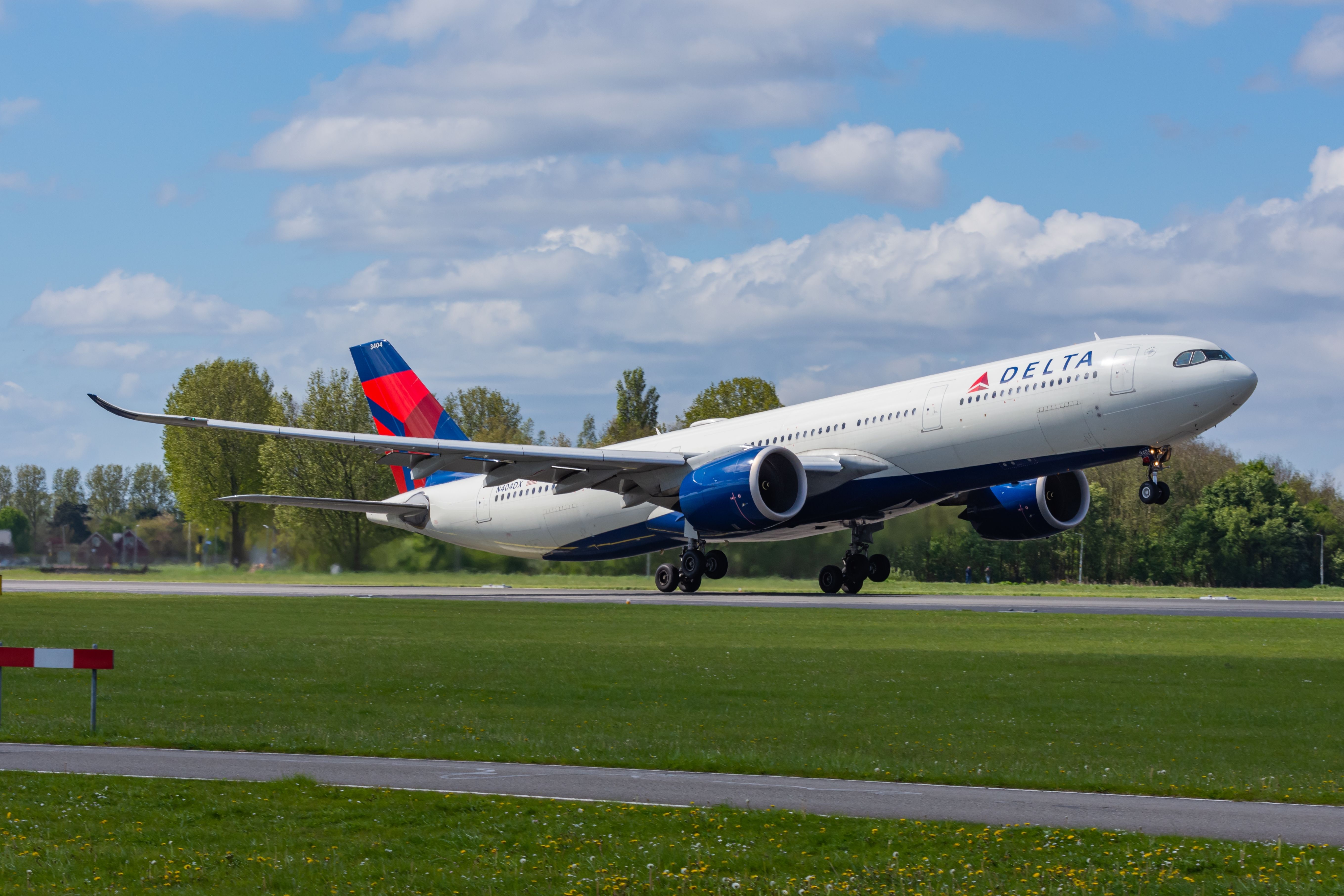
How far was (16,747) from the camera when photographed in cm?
1572

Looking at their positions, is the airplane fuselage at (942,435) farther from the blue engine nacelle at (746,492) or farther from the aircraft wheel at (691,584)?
the aircraft wheel at (691,584)

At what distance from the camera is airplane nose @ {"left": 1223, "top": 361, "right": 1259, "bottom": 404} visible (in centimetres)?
3503

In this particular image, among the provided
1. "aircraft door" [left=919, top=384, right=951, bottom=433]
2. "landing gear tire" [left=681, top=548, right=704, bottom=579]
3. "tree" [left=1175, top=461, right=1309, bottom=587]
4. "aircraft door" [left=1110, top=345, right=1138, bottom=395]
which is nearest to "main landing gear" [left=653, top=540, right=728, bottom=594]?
"landing gear tire" [left=681, top=548, right=704, bottom=579]

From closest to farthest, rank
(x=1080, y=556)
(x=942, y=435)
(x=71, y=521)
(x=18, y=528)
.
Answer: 1. (x=942, y=435)
2. (x=1080, y=556)
3. (x=18, y=528)
4. (x=71, y=521)

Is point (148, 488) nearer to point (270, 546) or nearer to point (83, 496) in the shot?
point (83, 496)

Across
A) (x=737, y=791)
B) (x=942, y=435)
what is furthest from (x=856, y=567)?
(x=737, y=791)

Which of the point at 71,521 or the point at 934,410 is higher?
the point at 934,410

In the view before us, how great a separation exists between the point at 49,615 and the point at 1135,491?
219ft

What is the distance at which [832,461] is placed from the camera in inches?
1657

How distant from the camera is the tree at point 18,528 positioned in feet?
239

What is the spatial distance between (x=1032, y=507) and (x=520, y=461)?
637 inches

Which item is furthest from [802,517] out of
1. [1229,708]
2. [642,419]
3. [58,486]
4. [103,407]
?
[58,486]

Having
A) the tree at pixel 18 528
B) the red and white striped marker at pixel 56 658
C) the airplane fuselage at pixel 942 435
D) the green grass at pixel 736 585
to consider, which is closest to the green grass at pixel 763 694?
the red and white striped marker at pixel 56 658

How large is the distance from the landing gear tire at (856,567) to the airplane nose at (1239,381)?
15.3 meters
